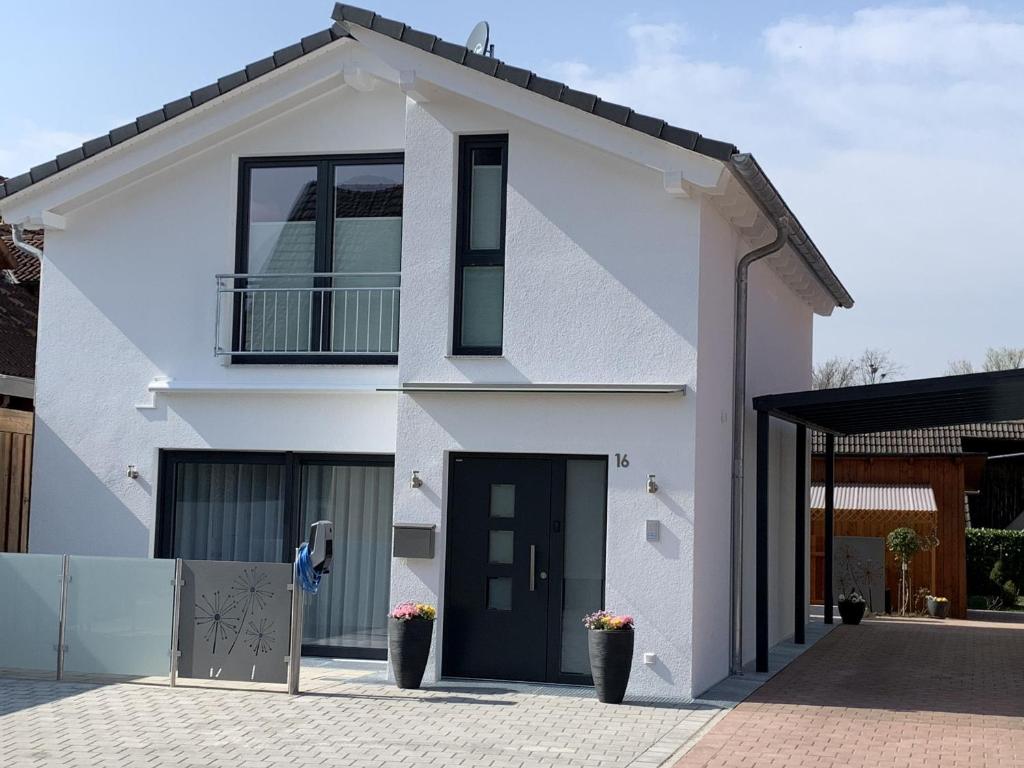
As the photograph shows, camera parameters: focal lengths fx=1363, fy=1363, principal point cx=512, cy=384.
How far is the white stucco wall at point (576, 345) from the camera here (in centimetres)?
1338

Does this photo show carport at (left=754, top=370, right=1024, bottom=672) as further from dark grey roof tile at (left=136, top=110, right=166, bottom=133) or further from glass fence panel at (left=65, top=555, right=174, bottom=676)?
dark grey roof tile at (left=136, top=110, right=166, bottom=133)

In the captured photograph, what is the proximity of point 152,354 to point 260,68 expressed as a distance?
3.49 m

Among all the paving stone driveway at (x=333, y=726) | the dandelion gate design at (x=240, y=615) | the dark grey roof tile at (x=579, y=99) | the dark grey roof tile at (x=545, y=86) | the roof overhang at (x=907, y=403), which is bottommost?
the paving stone driveway at (x=333, y=726)

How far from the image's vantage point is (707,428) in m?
14.0

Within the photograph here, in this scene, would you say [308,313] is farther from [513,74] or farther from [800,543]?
[800,543]

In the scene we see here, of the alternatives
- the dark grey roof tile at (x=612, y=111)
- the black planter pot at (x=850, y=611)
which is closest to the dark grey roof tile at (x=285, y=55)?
the dark grey roof tile at (x=612, y=111)

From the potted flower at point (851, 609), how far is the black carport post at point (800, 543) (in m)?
2.97

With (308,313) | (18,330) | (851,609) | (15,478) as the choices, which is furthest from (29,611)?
(851,609)

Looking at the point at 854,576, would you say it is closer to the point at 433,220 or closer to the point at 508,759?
the point at 433,220

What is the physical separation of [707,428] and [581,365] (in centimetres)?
147

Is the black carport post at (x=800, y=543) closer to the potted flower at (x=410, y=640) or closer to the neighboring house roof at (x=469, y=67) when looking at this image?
the neighboring house roof at (x=469, y=67)

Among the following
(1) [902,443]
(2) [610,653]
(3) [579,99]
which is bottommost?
(2) [610,653]

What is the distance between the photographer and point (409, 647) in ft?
43.6

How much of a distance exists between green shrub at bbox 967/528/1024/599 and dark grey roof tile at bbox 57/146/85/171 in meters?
19.8
